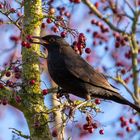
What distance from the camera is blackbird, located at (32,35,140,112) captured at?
15.6ft

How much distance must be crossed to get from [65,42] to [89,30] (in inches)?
116

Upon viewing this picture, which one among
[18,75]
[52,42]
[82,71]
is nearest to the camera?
[18,75]

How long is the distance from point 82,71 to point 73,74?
146mm

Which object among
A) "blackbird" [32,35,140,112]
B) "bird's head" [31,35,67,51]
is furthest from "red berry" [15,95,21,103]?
"bird's head" [31,35,67,51]

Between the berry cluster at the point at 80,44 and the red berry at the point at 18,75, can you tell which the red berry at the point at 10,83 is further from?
the berry cluster at the point at 80,44

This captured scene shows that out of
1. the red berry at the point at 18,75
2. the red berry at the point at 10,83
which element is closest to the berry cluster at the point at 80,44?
the red berry at the point at 18,75

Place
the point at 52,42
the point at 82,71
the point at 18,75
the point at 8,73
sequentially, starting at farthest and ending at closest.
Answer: the point at 82,71 < the point at 52,42 < the point at 18,75 < the point at 8,73

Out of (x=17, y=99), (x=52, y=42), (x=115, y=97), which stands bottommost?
(x=17, y=99)

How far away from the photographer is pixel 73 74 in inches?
193

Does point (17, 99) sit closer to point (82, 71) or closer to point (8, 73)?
point (8, 73)

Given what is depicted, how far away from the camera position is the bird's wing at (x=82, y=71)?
490cm

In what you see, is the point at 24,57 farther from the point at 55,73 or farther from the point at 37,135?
the point at 37,135

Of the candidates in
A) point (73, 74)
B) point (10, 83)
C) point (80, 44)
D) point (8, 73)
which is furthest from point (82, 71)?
point (10, 83)

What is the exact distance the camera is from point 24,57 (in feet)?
14.3
